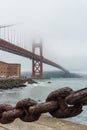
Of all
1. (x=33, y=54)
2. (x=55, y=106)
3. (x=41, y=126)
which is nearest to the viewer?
(x=55, y=106)

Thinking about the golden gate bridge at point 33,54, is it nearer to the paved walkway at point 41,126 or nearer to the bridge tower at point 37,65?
the bridge tower at point 37,65

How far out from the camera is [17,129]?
2422mm

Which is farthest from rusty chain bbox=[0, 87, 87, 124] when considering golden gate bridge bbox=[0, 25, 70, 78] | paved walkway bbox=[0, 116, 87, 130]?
golden gate bridge bbox=[0, 25, 70, 78]

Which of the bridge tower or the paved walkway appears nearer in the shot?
the paved walkway

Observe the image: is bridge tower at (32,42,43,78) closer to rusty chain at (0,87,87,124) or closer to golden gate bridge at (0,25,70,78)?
golden gate bridge at (0,25,70,78)

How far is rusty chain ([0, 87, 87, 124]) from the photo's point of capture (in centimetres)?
95

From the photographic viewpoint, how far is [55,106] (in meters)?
1.01

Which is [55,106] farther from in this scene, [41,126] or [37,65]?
[37,65]

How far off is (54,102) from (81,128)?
4.65ft

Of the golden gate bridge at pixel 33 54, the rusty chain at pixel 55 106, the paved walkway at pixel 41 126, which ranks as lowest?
the paved walkway at pixel 41 126

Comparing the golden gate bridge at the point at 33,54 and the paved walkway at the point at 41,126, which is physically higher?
the golden gate bridge at the point at 33,54

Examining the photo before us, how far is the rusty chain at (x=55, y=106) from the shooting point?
946 millimetres

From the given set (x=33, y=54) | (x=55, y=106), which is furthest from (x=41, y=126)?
(x=33, y=54)

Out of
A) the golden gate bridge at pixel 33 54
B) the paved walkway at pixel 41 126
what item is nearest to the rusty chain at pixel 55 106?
the paved walkway at pixel 41 126
